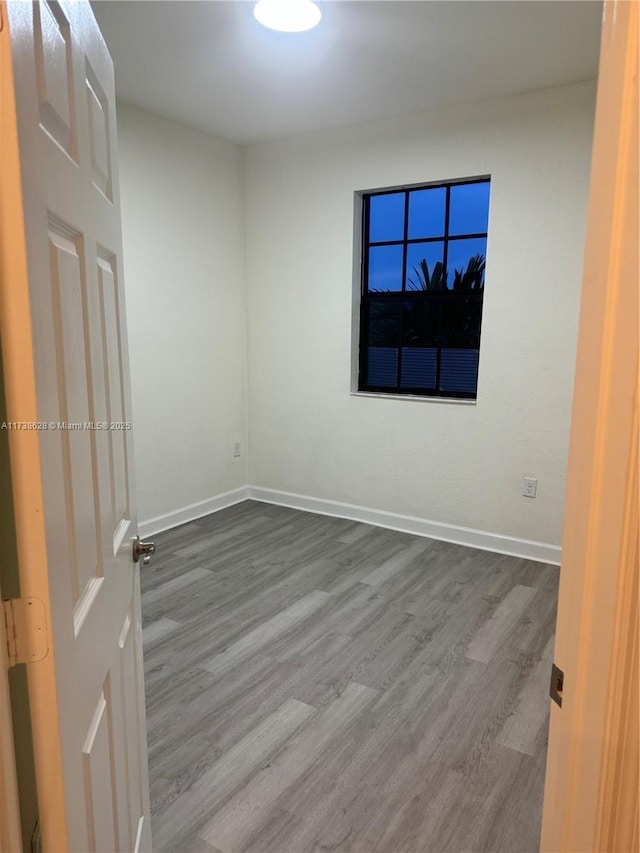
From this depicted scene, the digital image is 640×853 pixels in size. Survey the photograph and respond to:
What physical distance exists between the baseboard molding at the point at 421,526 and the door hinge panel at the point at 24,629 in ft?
10.8

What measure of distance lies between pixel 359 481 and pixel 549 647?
192cm

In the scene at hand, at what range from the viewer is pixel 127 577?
126 centimetres

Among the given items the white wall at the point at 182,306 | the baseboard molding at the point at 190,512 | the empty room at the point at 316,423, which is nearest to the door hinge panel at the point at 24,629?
the empty room at the point at 316,423

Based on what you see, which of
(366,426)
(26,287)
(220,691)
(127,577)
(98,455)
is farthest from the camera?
(366,426)

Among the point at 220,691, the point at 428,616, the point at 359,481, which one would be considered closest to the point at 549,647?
the point at 428,616

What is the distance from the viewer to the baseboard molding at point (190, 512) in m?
3.91

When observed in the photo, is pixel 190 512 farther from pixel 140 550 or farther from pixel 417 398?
pixel 140 550

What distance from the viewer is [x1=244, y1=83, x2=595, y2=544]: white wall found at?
3.27 metres

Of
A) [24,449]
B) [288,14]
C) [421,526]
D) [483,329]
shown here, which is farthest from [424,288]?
[24,449]

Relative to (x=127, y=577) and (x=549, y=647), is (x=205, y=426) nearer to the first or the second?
(x=549, y=647)

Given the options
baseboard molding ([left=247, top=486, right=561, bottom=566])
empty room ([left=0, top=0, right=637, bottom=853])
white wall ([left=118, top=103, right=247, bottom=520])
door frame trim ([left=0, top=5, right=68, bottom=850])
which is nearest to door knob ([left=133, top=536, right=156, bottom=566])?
empty room ([left=0, top=0, right=637, bottom=853])

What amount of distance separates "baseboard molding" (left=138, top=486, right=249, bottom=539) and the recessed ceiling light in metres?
2.95

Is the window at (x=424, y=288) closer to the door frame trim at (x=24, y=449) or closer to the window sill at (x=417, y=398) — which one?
the window sill at (x=417, y=398)

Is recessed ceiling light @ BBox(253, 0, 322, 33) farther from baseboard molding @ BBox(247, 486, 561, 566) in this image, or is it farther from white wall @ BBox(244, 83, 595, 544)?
baseboard molding @ BBox(247, 486, 561, 566)
